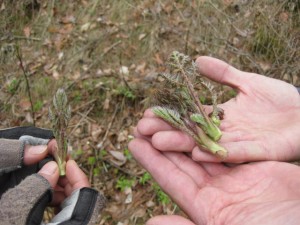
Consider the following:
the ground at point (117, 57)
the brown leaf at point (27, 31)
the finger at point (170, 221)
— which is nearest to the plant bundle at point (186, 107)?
the finger at point (170, 221)

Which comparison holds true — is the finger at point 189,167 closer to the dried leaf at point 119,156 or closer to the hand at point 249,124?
the hand at point 249,124

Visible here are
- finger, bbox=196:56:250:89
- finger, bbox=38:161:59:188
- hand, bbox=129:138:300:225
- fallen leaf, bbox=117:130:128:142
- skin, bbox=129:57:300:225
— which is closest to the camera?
hand, bbox=129:138:300:225

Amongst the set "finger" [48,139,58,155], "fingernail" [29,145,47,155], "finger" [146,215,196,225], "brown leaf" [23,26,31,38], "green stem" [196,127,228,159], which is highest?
"green stem" [196,127,228,159]

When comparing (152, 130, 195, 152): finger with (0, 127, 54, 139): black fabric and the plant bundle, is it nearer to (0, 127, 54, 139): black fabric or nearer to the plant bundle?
the plant bundle

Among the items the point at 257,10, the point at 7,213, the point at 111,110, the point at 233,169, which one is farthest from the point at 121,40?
the point at 7,213

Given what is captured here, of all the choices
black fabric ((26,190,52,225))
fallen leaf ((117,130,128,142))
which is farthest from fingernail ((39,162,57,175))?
fallen leaf ((117,130,128,142))

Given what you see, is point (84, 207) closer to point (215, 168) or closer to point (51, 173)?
point (51, 173)

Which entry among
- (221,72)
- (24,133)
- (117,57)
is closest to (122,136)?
(117,57)
